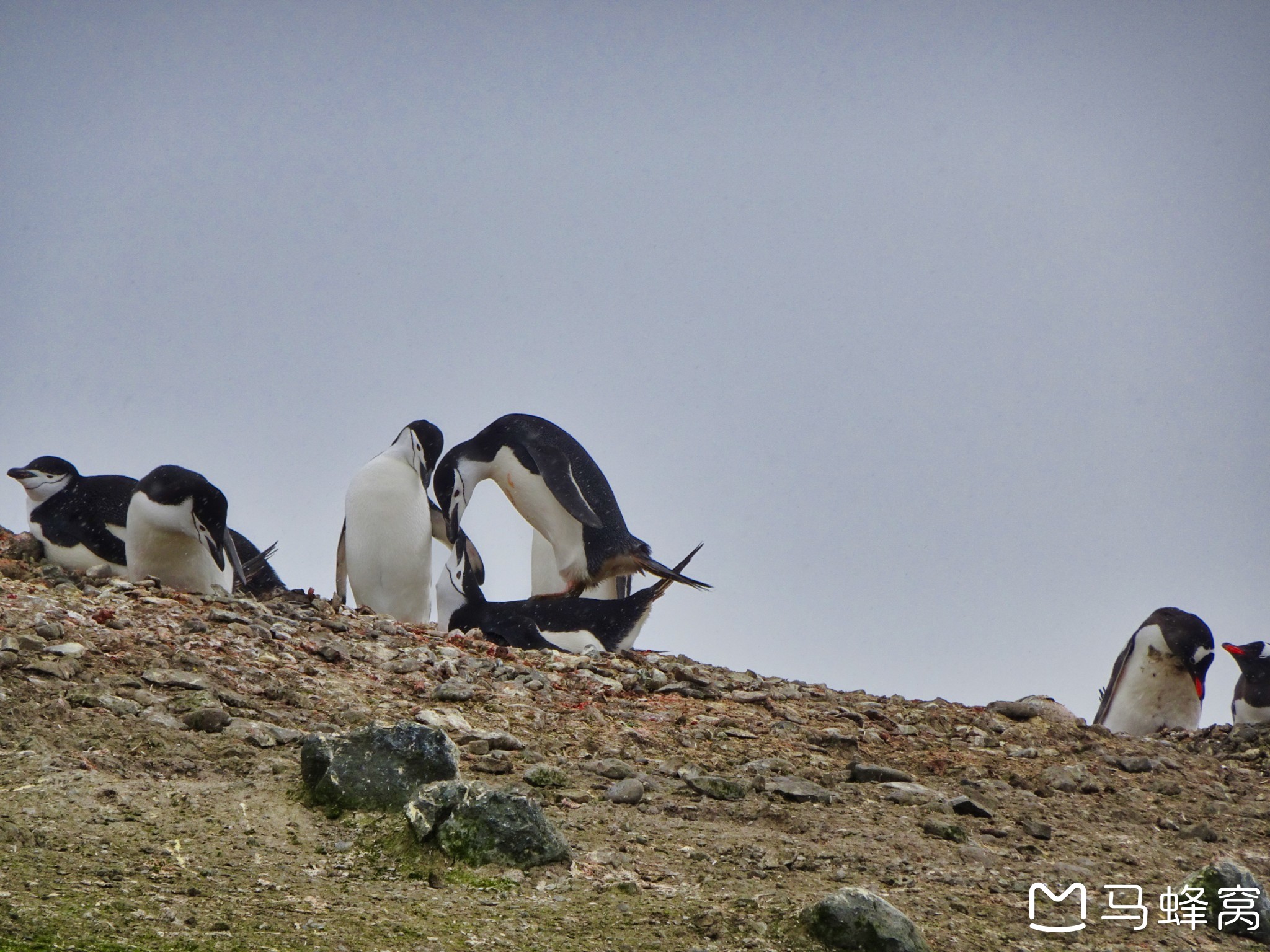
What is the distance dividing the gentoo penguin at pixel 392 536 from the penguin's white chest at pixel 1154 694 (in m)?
4.55

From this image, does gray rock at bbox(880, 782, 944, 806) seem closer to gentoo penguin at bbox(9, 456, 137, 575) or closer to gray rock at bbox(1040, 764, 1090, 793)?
gray rock at bbox(1040, 764, 1090, 793)

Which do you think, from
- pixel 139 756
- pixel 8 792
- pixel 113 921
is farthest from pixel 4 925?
pixel 139 756

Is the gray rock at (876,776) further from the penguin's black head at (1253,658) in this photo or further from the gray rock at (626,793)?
the penguin's black head at (1253,658)

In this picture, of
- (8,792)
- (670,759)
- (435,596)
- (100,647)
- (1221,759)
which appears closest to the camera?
(8,792)

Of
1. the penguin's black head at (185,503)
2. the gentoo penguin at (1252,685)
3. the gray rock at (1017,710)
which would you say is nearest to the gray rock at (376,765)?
the gray rock at (1017,710)

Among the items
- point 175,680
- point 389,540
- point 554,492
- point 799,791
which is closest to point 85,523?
point 389,540

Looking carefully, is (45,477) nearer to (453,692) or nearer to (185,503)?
(185,503)

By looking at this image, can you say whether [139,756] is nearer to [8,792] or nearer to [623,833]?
[8,792]

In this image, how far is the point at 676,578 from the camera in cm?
855

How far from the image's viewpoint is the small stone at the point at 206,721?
12.6ft

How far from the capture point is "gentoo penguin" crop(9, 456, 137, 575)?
300 inches

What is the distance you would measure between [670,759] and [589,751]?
272 millimetres

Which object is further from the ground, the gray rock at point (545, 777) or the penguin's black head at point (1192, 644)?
the penguin's black head at point (1192, 644)

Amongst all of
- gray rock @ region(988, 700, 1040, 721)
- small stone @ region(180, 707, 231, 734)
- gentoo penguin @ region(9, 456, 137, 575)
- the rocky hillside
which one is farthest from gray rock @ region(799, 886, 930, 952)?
gentoo penguin @ region(9, 456, 137, 575)
